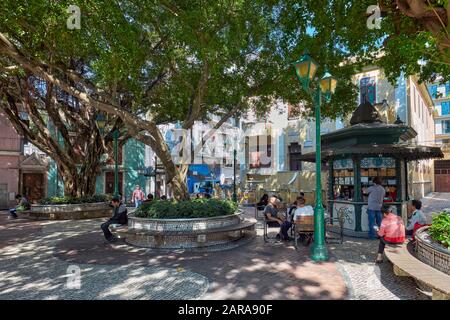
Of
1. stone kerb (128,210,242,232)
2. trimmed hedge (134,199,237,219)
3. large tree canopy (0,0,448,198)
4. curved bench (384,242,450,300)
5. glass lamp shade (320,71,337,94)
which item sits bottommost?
curved bench (384,242,450,300)

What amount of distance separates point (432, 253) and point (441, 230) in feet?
1.74

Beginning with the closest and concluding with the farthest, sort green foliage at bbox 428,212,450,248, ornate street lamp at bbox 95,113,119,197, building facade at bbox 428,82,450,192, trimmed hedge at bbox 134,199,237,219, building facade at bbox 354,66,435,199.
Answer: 1. green foliage at bbox 428,212,450,248
2. trimmed hedge at bbox 134,199,237,219
3. ornate street lamp at bbox 95,113,119,197
4. building facade at bbox 354,66,435,199
5. building facade at bbox 428,82,450,192

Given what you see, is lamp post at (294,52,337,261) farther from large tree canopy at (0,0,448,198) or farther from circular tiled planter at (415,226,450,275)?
circular tiled planter at (415,226,450,275)

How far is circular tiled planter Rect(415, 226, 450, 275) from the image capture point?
15.3 ft

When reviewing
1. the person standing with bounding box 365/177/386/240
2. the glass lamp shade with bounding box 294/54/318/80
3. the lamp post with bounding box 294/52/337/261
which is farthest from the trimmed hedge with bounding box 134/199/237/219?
the glass lamp shade with bounding box 294/54/318/80

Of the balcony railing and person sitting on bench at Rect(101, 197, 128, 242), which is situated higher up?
the balcony railing

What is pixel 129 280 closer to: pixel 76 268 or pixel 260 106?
pixel 76 268

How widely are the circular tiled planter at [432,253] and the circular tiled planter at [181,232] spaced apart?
14.1ft

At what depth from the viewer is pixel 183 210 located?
338 inches

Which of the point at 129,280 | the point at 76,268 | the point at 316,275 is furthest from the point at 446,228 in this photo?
the point at 76,268

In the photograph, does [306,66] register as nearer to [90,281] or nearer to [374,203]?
[374,203]

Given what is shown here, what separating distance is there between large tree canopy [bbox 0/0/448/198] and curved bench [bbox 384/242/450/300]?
3976 mm

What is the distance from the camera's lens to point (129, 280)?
5.33 metres

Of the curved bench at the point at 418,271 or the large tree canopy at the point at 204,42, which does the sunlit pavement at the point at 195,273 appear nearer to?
the curved bench at the point at 418,271
